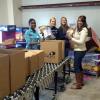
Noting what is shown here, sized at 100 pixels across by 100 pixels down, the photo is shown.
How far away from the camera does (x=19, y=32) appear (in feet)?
19.0

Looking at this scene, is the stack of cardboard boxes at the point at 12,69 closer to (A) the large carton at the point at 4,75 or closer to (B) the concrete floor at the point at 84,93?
(A) the large carton at the point at 4,75

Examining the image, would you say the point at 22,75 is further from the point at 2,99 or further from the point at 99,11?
the point at 99,11

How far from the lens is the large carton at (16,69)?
198cm

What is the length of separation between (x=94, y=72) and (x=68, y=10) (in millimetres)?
1888

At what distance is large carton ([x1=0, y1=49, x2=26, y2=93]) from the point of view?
6.48ft

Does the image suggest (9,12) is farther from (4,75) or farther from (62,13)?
(4,75)

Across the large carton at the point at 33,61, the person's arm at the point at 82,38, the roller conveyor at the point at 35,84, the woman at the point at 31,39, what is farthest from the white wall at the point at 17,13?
the large carton at the point at 33,61

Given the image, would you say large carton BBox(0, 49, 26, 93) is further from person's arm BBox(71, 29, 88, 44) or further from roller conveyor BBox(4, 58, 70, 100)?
person's arm BBox(71, 29, 88, 44)

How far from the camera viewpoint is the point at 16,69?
6.72 ft

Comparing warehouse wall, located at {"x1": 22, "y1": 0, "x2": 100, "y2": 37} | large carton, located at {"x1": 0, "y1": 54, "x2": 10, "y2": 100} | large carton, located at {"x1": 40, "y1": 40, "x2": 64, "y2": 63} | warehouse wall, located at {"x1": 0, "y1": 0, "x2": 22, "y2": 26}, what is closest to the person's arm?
large carton, located at {"x1": 40, "y1": 40, "x2": 64, "y2": 63}

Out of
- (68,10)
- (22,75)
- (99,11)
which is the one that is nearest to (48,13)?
(68,10)

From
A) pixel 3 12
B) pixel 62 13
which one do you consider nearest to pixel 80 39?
pixel 62 13

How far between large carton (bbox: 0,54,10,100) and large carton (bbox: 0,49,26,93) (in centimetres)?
6

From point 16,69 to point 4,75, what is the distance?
199 millimetres
